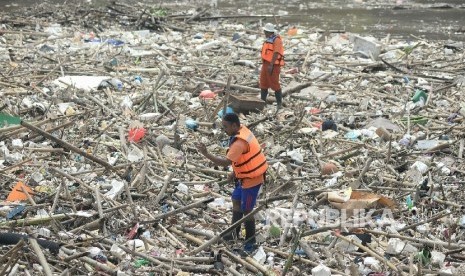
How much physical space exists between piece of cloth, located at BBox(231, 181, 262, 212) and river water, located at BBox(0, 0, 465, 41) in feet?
39.2

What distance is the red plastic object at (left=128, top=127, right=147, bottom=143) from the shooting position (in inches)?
331

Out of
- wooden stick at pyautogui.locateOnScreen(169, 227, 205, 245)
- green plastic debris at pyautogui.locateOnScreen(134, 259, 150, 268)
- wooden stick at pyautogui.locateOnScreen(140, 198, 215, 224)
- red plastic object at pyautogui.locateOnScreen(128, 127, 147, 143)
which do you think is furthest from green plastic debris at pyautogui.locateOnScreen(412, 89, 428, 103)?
green plastic debris at pyautogui.locateOnScreen(134, 259, 150, 268)

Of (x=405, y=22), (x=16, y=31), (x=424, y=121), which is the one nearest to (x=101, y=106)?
(x=424, y=121)

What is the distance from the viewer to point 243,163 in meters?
5.84

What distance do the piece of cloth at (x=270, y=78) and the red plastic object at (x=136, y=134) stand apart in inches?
92.6

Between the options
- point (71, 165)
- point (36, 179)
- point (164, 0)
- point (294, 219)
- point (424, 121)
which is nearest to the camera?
point (294, 219)

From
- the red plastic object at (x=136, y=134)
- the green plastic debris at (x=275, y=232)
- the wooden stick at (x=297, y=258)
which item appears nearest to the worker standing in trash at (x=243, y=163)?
the wooden stick at (x=297, y=258)

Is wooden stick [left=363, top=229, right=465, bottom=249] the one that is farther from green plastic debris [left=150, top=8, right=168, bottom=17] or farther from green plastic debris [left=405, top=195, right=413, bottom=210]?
green plastic debris [left=150, top=8, right=168, bottom=17]

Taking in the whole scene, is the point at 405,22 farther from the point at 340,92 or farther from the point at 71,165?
the point at 71,165

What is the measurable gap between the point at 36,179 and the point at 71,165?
55cm

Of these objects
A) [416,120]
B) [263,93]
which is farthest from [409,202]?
[263,93]

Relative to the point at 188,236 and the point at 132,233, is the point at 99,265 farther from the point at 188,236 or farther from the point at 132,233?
the point at 188,236

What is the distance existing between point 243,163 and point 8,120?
394cm

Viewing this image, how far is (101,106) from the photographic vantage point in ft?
31.3
